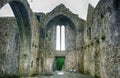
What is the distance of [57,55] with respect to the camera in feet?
70.8

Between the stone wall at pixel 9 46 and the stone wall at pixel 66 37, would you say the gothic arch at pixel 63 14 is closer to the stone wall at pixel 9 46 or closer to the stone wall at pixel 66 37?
the stone wall at pixel 66 37

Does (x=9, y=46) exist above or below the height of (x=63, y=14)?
below

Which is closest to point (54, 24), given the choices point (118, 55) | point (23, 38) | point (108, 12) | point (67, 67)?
point (67, 67)

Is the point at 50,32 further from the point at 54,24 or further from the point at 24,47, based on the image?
the point at 24,47

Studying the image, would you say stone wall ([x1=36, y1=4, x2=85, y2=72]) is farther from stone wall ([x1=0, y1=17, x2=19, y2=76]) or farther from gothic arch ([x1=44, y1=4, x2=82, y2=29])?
stone wall ([x1=0, y1=17, x2=19, y2=76])

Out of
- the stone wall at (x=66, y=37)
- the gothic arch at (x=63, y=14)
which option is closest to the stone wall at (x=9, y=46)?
the stone wall at (x=66, y=37)

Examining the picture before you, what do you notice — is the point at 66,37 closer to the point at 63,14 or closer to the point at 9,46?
the point at 63,14

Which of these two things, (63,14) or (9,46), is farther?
(63,14)

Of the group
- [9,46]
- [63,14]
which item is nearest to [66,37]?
[63,14]

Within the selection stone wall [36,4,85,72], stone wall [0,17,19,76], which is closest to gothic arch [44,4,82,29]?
stone wall [36,4,85,72]

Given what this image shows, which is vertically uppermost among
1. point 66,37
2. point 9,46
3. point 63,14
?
point 63,14

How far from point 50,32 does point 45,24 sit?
8.16 ft

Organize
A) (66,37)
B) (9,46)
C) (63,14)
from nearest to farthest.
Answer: (9,46) → (63,14) → (66,37)

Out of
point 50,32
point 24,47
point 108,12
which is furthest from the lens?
point 50,32
